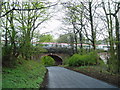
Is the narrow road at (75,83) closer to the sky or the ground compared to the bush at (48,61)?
closer to the sky

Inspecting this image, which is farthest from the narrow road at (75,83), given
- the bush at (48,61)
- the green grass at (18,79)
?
the bush at (48,61)

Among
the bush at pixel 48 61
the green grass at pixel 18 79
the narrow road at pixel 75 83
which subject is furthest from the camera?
the bush at pixel 48 61

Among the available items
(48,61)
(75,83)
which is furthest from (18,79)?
(48,61)

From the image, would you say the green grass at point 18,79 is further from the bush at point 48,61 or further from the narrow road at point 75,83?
the bush at point 48,61

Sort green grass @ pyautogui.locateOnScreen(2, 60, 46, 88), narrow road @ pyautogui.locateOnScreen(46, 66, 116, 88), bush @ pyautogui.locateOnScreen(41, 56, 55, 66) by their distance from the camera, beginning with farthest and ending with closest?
bush @ pyautogui.locateOnScreen(41, 56, 55, 66) < narrow road @ pyautogui.locateOnScreen(46, 66, 116, 88) < green grass @ pyautogui.locateOnScreen(2, 60, 46, 88)

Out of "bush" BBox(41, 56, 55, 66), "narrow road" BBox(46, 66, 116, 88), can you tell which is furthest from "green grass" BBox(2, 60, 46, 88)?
"bush" BBox(41, 56, 55, 66)

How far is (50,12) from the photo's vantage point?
10148 millimetres

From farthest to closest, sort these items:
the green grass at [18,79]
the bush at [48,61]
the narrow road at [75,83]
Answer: the bush at [48,61]
the narrow road at [75,83]
the green grass at [18,79]

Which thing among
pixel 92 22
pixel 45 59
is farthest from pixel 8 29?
pixel 45 59

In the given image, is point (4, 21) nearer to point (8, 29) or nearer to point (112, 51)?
point (8, 29)

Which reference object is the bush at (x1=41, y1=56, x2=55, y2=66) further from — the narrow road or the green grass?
the green grass

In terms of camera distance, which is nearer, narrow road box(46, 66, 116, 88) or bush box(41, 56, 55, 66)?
narrow road box(46, 66, 116, 88)

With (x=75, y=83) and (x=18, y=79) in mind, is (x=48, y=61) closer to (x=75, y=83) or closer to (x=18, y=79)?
(x=75, y=83)

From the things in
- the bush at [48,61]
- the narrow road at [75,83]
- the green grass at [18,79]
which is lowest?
the bush at [48,61]
